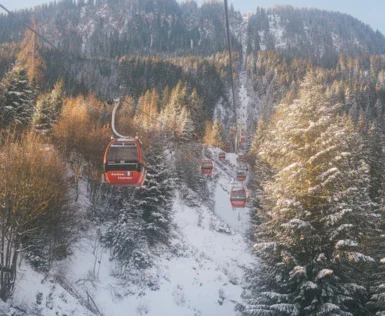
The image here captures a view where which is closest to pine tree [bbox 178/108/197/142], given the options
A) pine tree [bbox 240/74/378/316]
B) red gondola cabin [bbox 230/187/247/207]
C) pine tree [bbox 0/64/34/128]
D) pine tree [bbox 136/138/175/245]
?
pine tree [bbox 136/138/175/245]

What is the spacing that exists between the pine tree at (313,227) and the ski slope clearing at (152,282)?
9989mm

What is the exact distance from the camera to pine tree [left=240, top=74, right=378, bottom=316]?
10.8m

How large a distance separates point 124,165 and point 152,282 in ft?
48.8

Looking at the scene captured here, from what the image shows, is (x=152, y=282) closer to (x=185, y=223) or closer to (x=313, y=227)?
(x=185, y=223)

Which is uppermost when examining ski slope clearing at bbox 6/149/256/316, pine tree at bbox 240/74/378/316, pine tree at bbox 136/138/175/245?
pine tree at bbox 240/74/378/316

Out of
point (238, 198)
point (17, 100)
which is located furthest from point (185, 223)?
point (17, 100)

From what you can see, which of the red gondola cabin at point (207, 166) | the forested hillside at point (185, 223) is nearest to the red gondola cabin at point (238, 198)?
the forested hillside at point (185, 223)

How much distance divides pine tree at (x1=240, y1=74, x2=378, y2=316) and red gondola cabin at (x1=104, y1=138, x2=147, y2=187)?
584cm

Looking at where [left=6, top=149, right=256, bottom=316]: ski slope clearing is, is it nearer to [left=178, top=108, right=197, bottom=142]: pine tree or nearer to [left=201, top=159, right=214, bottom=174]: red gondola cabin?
[left=201, top=159, right=214, bottom=174]: red gondola cabin

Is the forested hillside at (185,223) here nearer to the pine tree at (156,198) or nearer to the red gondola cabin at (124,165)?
the pine tree at (156,198)

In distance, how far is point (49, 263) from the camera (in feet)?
64.1

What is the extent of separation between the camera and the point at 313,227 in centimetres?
1124

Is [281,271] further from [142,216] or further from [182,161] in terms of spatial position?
[182,161]

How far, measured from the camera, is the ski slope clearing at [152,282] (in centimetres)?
1741
